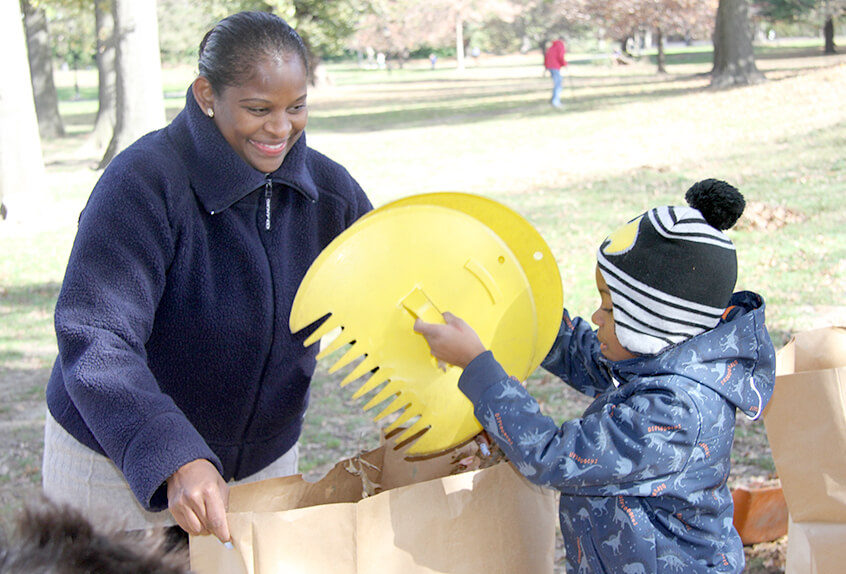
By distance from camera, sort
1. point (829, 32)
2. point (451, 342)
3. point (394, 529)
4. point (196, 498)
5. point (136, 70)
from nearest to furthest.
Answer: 1. point (196, 498)
2. point (394, 529)
3. point (451, 342)
4. point (136, 70)
5. point (829, 32)

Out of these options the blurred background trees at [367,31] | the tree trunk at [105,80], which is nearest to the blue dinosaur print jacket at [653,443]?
the blurred background trees at [367,31]

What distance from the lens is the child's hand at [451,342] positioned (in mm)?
1651

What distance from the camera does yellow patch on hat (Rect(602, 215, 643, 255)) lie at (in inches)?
66.3

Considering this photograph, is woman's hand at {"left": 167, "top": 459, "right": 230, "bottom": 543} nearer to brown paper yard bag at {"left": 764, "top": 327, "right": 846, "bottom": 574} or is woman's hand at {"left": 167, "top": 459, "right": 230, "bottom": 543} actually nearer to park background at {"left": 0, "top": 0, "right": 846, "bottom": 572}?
park background at {"left": 0, "top": 0, "right": 846, "bottom": 572}

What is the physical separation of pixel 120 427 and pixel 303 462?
2.69m

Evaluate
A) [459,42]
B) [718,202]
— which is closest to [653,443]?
[718,202]

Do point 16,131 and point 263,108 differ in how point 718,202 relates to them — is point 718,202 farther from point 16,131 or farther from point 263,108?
point 16,131

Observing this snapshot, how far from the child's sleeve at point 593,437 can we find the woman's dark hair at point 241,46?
2.43 feet

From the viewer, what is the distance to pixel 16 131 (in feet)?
33.9

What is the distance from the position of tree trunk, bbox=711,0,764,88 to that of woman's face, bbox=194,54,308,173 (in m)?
16.9

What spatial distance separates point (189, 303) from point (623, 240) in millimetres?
886

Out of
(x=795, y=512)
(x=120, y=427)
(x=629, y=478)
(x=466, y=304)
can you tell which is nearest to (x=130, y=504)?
(x=120, y=427)

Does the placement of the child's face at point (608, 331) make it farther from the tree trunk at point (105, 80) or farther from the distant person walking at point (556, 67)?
the distant person walking at point (556, 67)


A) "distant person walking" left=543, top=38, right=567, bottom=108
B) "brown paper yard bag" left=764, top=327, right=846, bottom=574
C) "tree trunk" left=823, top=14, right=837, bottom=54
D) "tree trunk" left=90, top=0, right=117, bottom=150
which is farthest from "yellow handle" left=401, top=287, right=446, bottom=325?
"tree trunk" left=823, top=14, right=837, bottom=54
